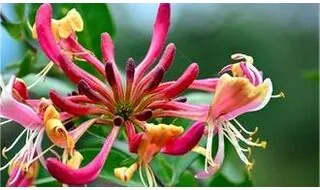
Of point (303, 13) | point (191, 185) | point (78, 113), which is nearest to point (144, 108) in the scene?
point (78, 113)

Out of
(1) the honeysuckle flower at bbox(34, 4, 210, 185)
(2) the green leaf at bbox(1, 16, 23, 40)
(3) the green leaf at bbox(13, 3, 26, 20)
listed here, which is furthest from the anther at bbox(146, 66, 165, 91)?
(3) the green leaf at bbox(13, 3, 26, 20)

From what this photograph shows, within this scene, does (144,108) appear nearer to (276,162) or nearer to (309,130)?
(309,130)

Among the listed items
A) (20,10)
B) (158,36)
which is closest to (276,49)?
(20,10)

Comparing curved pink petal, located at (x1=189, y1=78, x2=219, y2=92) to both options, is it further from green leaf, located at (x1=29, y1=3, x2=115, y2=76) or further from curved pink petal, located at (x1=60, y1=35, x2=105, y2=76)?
green leaf, located at (x1=29, y1=3, x2=115, y2=76)

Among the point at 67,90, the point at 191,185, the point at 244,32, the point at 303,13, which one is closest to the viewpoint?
the point at 191,185

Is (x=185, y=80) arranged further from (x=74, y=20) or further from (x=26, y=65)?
(x=26, y=65)

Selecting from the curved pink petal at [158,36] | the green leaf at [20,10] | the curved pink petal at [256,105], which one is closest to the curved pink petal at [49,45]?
the curved pink petal at [158,36]
